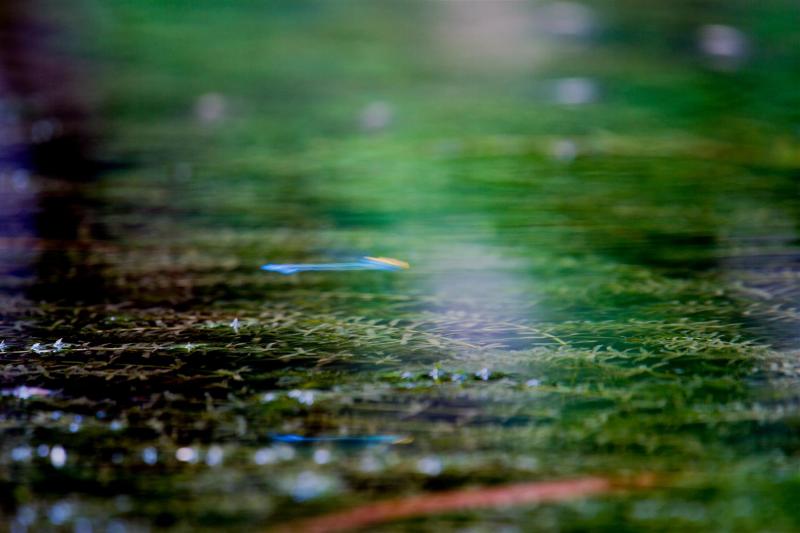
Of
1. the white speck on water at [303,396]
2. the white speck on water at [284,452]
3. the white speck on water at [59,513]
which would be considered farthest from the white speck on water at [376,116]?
the white speck on water at [59,513]

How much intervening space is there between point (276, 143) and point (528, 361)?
190 centimetres

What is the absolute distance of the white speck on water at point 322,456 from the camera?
1202mm

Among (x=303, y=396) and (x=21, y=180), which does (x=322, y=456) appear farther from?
(x=21, y=180)

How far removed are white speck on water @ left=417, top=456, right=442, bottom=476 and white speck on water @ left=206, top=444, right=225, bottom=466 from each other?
0.21m

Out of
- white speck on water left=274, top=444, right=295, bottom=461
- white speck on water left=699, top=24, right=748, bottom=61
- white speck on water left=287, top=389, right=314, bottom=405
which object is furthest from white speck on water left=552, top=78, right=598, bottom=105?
white speck on water left=274, top=444, right=295, bottom=461

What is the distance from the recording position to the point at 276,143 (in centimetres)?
327

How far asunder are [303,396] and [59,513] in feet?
1.24

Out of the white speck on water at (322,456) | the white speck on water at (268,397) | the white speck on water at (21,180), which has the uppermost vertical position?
the white speck on water at (21,180)

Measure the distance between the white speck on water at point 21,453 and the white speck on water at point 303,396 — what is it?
31cm

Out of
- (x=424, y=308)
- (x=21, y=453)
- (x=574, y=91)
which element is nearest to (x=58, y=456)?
(x=21, y=453)

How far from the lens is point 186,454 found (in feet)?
4.05

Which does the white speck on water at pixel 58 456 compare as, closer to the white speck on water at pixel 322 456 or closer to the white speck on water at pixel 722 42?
the white speck on water at pixel 322 456

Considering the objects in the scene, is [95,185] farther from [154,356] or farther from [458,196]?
[154,356]

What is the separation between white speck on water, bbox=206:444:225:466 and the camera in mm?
1210
